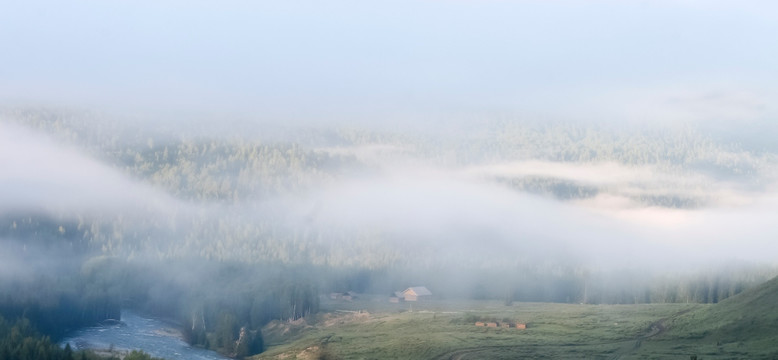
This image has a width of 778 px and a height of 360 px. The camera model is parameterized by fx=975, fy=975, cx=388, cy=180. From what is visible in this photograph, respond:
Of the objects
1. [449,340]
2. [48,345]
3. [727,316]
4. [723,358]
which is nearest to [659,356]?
[723,358]

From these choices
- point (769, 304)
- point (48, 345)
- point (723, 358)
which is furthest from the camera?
point (769, 304)

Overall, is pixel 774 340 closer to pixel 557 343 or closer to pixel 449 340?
pixel 557 343

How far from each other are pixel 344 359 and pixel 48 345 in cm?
5611

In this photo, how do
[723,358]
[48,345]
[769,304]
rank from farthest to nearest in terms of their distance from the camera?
[769,304]
[48,345]
[723,358]

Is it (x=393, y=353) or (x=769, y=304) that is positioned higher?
(x=769, y=304)

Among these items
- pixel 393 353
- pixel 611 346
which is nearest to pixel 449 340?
pixel 393 353

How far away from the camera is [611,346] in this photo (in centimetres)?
18712

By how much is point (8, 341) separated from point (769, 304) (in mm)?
143542

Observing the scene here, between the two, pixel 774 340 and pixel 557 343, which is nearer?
pixel 774 340

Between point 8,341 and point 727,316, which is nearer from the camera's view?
point 8,341

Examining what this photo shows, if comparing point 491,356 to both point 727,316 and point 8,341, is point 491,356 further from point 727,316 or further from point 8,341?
point 8,341

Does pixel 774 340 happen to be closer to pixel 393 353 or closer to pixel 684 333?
pixel 684 333

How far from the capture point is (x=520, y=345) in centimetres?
19062

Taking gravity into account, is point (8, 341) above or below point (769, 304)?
below
